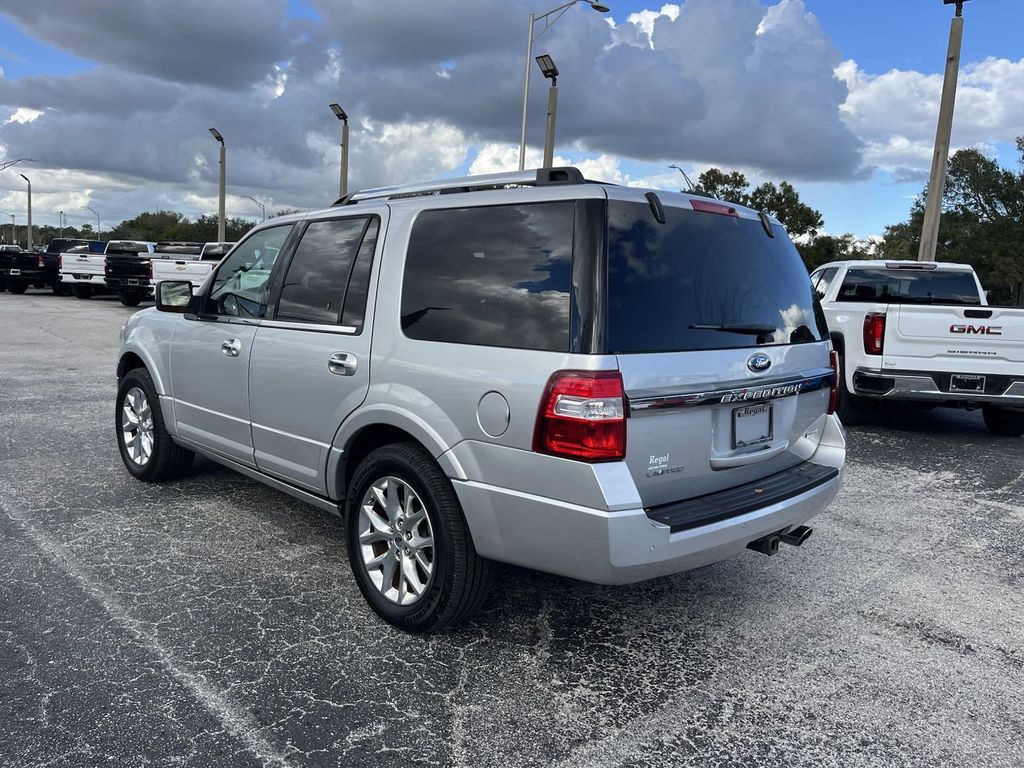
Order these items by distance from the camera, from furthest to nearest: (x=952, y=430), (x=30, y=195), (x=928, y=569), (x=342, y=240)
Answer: (x=30, y=195), (x=952, y=430), (x=928, y=569), (x=342, y=240)

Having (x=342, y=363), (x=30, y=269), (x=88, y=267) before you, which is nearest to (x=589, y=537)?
(x=342, y=363)

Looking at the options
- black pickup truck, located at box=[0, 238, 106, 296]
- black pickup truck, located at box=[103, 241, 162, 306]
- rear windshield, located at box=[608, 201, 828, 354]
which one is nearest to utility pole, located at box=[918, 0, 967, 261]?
rear windshield, located at box=[608, 201, 828, 354]

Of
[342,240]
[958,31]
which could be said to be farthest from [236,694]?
[958,31]

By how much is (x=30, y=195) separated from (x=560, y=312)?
2741 inches

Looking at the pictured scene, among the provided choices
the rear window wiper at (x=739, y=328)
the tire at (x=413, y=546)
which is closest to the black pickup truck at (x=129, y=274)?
the tire at (x=413, y=546)

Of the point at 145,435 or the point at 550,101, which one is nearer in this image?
the point at 145,435

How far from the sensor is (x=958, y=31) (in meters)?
14.2

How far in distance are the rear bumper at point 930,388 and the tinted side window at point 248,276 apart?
5774 millimetres

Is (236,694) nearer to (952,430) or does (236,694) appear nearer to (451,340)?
(451,340)

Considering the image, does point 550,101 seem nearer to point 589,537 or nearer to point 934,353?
point 934,353

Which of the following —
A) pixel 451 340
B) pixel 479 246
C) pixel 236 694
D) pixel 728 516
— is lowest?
pixel 236 694

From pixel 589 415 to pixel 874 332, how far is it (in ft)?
19.4

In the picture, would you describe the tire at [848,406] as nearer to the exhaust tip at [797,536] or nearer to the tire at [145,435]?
the exhaust tip at [797,536]

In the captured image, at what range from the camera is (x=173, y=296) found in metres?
5.25
